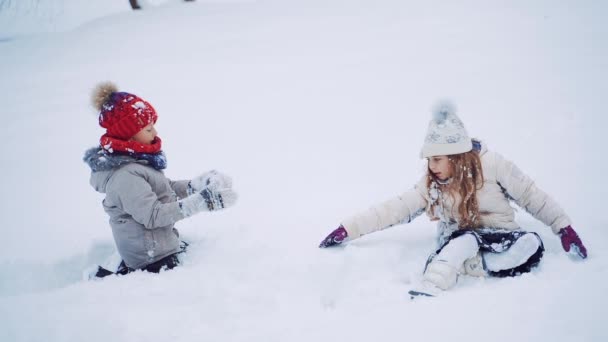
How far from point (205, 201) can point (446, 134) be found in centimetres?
149

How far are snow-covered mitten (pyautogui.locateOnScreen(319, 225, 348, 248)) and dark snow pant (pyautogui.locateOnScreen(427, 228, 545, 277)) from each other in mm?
571

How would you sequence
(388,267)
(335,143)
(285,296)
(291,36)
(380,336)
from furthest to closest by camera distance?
(291,36), (335,143), (388,267), (285,296), (380,336)

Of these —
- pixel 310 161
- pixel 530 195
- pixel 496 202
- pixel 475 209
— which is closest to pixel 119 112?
pixel 310 161

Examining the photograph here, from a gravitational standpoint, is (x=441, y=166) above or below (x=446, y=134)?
below

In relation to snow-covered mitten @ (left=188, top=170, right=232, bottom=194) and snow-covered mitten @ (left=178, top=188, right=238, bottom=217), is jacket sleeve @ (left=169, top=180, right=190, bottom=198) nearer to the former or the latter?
snow-covered mitten @ (left=188, top=170, right=232, bottom=194)

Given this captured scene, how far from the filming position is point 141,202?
89.6 inches

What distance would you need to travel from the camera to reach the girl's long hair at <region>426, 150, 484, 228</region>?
7.11 ft

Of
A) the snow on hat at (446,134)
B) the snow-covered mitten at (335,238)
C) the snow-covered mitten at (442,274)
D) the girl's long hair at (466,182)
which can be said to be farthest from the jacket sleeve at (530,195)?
the snow-covered mitten at (335,238)

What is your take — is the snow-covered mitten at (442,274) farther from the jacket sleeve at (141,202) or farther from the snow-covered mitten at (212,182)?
the jacket sleeve at (141,202)

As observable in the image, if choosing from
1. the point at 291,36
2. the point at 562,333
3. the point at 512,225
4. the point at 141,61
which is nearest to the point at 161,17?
the point at 141,61

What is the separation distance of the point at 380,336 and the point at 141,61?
7.96m

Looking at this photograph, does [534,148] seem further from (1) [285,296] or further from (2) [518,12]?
(2) [518,12]

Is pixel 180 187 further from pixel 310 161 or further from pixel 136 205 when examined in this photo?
pixel 310 161

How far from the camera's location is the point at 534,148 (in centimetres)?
354
